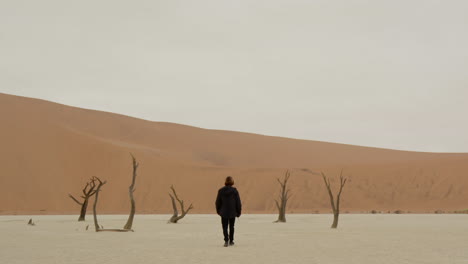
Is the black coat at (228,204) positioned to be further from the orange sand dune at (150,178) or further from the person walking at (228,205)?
the orange sand dune at (150,178)

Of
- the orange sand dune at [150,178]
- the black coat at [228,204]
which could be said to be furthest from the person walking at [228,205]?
the orange sand dune at [150,178]

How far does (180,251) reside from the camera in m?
14.6

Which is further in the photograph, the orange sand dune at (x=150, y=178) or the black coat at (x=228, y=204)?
the orange sand dune at (x=150, y=178)

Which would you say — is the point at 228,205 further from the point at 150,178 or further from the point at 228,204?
the point at 150,178

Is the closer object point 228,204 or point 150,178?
point 228,204

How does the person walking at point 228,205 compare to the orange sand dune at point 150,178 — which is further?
the orange sand dune at point 150,178

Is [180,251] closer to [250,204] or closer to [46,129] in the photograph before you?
[250,204]

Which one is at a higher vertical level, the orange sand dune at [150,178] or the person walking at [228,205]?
the orange sand dune at [150,178]

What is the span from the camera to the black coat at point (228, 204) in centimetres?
1559

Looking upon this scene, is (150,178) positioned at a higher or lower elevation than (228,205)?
higher

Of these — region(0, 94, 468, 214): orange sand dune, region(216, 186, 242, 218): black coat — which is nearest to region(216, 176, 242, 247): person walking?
region(216, 186, 242, 218): black coat

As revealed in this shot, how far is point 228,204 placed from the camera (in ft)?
51.2

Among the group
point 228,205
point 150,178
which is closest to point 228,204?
point 228,205

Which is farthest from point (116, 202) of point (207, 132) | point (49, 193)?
point (207, 132)
